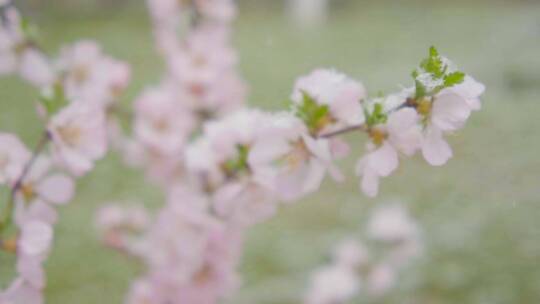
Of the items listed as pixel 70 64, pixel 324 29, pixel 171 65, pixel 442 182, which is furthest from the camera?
pixel 324 29

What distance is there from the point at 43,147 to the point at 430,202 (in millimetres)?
1308

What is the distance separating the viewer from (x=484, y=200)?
1.57m

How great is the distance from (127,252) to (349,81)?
0.67 meters

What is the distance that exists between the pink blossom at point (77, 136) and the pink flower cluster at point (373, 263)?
67cm

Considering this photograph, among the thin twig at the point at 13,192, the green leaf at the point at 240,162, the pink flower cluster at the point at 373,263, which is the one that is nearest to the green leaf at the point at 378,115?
the green leaf at the point at 240,162

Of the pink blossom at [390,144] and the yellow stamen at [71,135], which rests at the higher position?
the yellow stamen at [71,135]

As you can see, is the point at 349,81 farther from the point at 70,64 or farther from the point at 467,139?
the point at 467,139

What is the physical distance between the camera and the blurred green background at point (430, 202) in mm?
1331

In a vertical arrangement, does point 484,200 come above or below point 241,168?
above

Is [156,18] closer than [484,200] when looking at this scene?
Yes

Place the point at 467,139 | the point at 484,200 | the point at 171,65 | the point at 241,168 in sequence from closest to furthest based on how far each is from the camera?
the point at 241,168, the point at 171,65, the point at 484,200, the point at 467,139

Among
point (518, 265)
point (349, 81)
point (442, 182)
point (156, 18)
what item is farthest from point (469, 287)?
point (349, 81)

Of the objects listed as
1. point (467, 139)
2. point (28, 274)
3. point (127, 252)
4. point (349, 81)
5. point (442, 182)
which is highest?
point (467, 139)

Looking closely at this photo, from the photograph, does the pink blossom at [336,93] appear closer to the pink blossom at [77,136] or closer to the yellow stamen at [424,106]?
the yellow stamen at [424,106]
